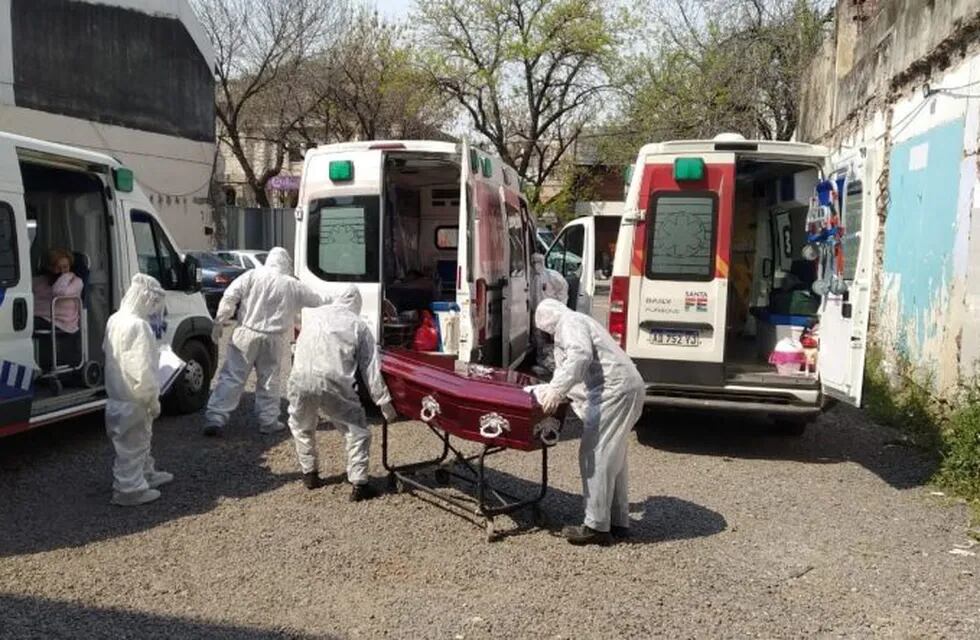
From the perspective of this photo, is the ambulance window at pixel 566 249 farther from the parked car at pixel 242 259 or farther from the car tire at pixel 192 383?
the parked car at pixel 242 259

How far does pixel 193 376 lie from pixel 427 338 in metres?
2.36

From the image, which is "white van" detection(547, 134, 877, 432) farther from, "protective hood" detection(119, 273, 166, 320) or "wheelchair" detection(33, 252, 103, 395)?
"wheelchair" detection(33, 252, 103, 395)

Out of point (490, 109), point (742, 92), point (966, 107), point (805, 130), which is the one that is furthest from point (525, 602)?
point (490, 109)

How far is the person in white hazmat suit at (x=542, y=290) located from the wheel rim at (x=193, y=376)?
4.00 meters

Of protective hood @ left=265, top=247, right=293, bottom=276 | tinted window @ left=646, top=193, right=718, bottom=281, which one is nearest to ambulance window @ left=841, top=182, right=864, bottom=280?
tinted window @ left=646, top=193, right=718, bottom=281

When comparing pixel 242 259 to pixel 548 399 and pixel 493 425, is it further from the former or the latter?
pixel 548 399

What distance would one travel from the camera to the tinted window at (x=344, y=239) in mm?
7680

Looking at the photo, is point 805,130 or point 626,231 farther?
point 805,130

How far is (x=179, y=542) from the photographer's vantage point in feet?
16.1

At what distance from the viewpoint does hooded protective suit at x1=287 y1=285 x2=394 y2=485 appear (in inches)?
216

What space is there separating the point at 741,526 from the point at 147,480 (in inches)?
161

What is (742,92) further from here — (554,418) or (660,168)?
(554,418)

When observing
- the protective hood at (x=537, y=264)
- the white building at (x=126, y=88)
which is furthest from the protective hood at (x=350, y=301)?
the white building at (x=126, y=88)

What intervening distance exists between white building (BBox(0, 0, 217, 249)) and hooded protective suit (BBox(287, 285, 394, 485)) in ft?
48.5
